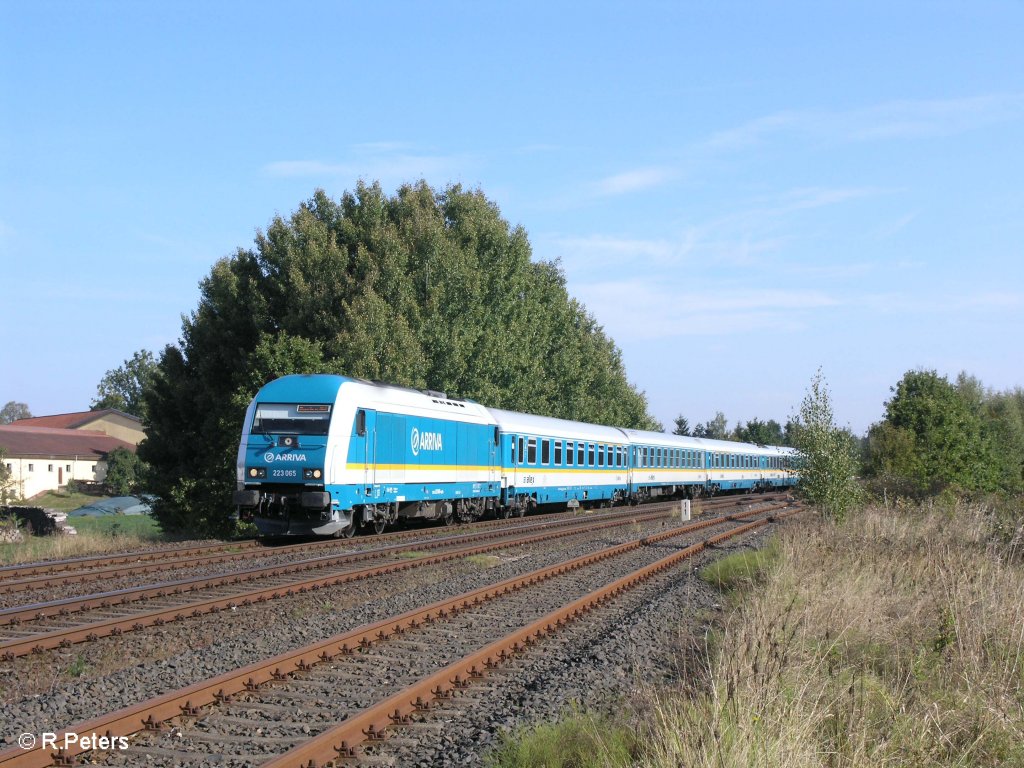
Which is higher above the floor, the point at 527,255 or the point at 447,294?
the point at 527,255

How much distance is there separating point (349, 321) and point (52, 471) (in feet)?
204

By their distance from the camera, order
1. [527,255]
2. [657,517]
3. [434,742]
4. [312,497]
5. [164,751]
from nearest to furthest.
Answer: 1. [164,751]
2. [434,742]
3. [312,497]
4. [657,517]
5. [527,255]

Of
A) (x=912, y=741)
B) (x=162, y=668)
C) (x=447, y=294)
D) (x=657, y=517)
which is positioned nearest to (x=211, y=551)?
(x=162, y=668)

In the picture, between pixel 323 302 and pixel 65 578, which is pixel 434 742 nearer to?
pixel 65 578

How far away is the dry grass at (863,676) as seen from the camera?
5.36 metres

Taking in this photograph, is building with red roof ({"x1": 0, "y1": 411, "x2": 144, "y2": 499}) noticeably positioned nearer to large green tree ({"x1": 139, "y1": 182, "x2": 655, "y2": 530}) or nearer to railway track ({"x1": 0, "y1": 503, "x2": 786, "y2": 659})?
large green tree ({"x1": 139, "y1": 182, "x2": 655, "y2": 530})

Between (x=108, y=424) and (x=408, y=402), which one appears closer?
(x=408, y=402)

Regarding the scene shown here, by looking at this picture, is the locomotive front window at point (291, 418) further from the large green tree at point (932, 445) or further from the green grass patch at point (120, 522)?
the large green tree at point (932, 445)

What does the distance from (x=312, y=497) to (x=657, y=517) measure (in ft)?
47.5

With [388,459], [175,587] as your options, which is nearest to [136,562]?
[175,587]

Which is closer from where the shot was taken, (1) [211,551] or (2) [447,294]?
(1) [211,551]

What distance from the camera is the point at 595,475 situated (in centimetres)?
3678

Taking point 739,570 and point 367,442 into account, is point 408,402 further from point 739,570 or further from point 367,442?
point 739,570

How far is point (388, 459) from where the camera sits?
2147 cm
